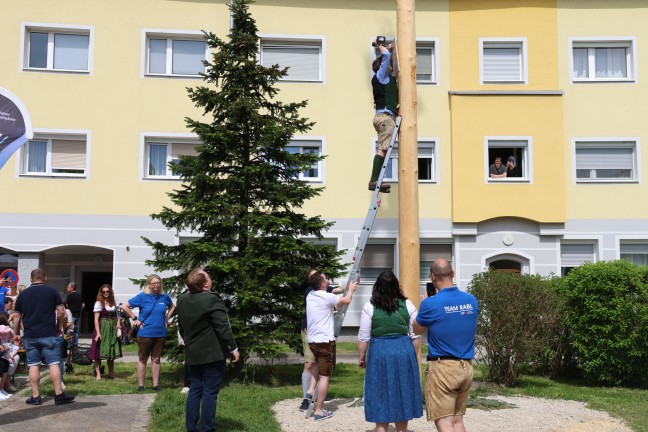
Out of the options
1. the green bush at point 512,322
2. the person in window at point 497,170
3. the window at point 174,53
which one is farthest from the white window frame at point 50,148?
the green bush at point 512,322

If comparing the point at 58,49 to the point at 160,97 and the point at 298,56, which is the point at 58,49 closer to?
the point at 160,97

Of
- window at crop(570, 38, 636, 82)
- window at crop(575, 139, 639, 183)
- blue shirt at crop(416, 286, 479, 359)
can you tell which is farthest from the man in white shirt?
window at crop(570, 38, 636, 82)

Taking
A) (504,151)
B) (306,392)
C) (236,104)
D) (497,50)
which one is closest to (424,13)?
(497,50)

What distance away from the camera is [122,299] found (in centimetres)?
1853

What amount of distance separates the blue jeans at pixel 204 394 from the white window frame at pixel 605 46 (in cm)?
1587

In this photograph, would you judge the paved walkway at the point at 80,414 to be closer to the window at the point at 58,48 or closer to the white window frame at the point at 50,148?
the white window frame at the point at 50,148

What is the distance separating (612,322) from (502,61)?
34.2ft

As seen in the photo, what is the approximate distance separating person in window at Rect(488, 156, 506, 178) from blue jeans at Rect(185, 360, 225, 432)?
537 inches

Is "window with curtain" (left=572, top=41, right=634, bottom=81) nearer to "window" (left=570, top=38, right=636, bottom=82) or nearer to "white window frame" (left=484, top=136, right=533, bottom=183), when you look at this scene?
"window" (left=570, top=38, right=636, bottom=82)

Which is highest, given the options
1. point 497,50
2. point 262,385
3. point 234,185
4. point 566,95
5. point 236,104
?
point 497,50

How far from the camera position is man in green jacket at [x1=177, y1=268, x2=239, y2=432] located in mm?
7410

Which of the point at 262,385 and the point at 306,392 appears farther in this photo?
the point at 262,385

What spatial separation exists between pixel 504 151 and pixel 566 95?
2.41 meters

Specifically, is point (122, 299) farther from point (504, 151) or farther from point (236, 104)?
point (504, 151)
